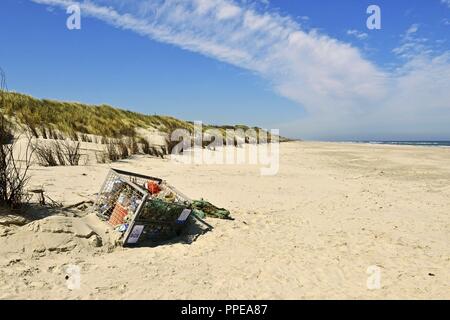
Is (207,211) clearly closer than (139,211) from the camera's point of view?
No

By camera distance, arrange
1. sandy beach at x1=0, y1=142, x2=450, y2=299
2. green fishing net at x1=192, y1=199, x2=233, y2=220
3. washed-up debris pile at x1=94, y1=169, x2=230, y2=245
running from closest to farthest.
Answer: sandy beach at x1=0, y1=142, x2=450, y2=299 < washed-up debris pile at x1=94, y1=169, x2=230, y2=245 < green fishing net at x1=192, y1=199, x2=233, y2=220

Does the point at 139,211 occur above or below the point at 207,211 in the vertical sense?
above

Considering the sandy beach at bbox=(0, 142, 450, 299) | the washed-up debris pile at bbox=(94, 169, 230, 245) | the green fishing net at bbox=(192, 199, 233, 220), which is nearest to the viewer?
the sandy beach at bbox=(0, 142, 450, 299)

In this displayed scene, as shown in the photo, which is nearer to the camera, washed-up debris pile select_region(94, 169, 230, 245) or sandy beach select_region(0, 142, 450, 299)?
sandy beach select_region(0, 142, 450, 299)

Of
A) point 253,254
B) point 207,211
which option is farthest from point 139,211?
point 207,211

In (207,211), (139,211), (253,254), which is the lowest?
(253,254)

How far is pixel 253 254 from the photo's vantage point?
4.61 m

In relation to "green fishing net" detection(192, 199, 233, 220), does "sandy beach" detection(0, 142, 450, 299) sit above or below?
below

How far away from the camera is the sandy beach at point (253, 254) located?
143 inches

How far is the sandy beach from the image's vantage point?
11.9 feet

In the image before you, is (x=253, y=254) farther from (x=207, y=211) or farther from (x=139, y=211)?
(x=207, y=211)

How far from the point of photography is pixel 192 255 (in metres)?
4.53
